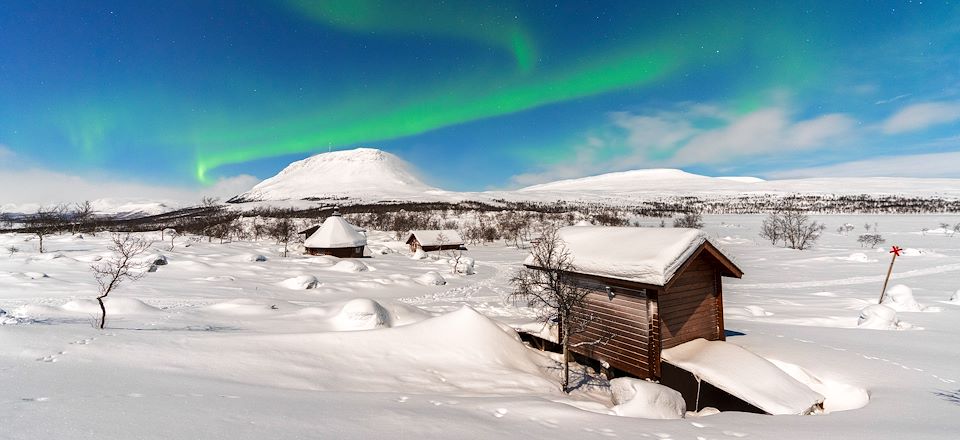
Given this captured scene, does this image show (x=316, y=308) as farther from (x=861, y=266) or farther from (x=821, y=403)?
(x=861, y=266)

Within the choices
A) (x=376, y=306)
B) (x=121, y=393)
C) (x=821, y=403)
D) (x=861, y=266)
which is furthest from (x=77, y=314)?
(x=861, y=266)

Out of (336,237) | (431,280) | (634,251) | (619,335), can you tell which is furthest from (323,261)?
(634,251)

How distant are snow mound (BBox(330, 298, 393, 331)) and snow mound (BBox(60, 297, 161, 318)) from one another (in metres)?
6.84

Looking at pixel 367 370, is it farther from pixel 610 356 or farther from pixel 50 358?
pixel 610 356

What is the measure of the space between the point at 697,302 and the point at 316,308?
14823mm

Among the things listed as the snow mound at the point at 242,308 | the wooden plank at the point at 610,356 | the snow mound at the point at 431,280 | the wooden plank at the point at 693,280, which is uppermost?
the wooden plank at the point at 693,280

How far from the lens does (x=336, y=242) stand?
145 ft

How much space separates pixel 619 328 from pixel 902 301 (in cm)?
1699

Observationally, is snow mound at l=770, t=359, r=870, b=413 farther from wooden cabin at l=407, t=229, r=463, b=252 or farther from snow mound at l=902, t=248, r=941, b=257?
wooden cabin at l=407, t=229, r=463, b=252

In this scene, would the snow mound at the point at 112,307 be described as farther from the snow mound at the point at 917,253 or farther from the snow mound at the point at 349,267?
the snow mound at the point at 917,253

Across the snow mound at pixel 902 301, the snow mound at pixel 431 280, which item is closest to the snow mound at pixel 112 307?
the snow mound at pixel 431 280

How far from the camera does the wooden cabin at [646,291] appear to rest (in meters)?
11.2

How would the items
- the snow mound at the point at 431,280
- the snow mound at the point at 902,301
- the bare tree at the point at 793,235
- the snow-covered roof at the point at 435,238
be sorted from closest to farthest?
the snow mound at the point at 902,301 → the snow mound at the point at 431,280 → the bare tree at the point at 793,235 → the snow-covered roof at the point at 435,238

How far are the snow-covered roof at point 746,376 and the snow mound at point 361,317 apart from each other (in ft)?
32.1
